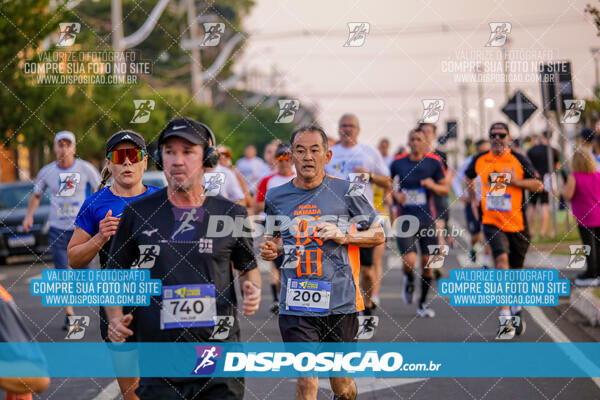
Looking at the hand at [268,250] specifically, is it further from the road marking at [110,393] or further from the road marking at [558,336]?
the road marking at [558,336]

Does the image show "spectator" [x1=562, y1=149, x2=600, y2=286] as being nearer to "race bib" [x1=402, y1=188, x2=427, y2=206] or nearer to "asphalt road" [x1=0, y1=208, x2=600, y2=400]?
"asphalt road" [x1=0, y1=208, x2=600, y2=400]

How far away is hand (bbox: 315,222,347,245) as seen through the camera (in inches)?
264

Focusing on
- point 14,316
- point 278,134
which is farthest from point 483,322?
point 278,134

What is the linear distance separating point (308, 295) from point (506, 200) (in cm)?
522

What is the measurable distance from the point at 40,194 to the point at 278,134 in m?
81.4

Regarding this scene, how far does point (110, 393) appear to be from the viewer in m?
8.41

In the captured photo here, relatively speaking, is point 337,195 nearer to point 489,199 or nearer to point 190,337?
point 190,337

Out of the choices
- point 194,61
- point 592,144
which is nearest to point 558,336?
point 592,144

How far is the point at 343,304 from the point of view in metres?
6.80

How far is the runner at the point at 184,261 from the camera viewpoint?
510 centimetres

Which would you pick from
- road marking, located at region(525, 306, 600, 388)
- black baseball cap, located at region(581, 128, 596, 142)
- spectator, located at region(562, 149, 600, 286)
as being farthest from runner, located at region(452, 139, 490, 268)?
road marking, located at region(525, 306, 600, 388)

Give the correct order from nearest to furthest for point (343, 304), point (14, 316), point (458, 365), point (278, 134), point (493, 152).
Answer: point (14, 316) < point (343, 304) < point (458, 365) < point (493, 152) < point (278, 134)

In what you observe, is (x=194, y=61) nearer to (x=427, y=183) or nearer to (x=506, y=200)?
(x=427, y=183)

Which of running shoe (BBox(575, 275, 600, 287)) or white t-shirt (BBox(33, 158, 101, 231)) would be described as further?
running shoe (BBox(575, 275, 600, 287))
